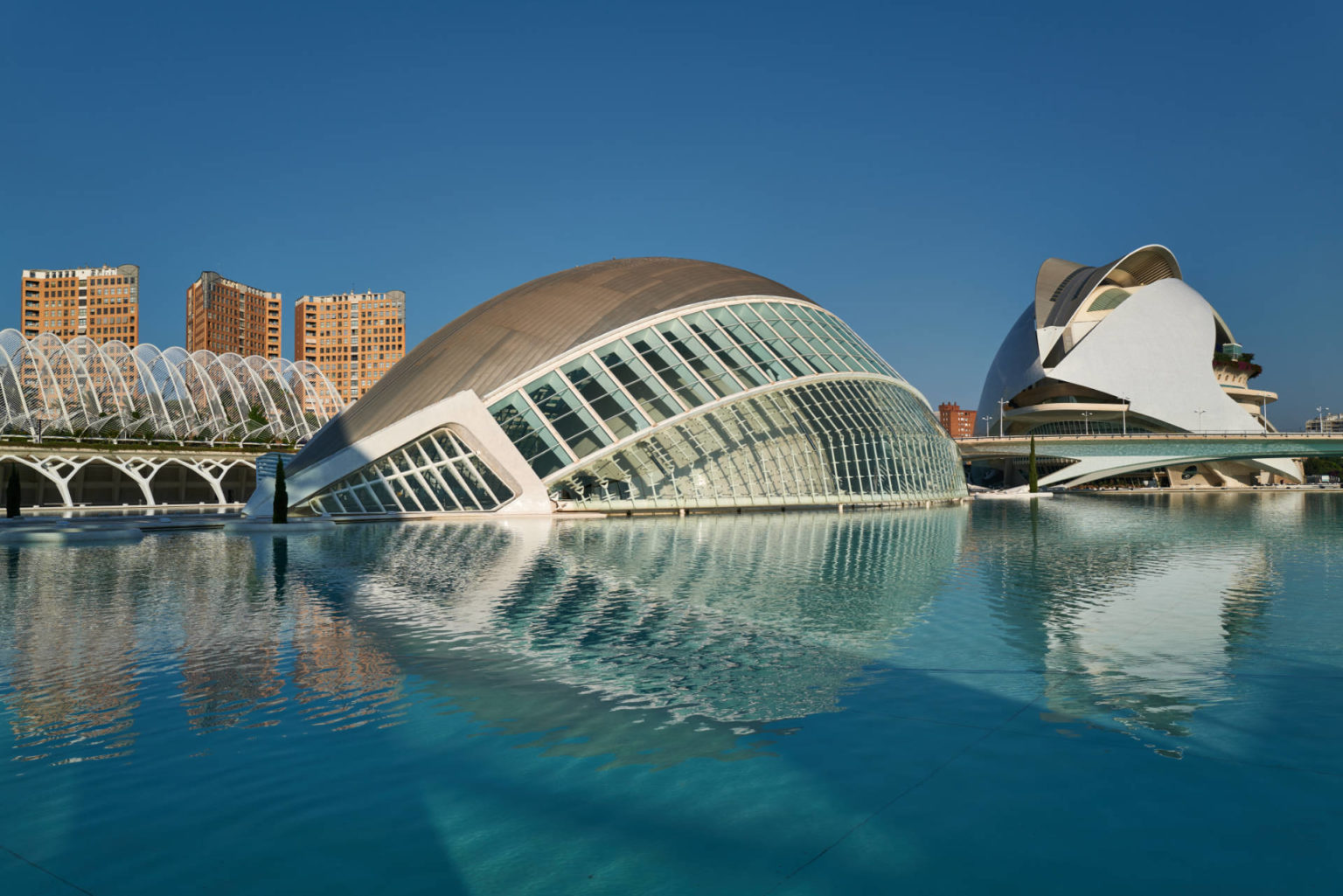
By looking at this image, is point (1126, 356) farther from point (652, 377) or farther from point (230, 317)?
point (230, 317)

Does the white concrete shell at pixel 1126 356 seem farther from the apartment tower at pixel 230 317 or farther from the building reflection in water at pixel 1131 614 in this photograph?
the apartment tower at pixel 230 317

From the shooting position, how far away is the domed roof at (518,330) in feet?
112

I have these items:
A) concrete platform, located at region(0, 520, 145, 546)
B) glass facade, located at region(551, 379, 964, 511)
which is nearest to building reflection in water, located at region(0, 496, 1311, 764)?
concrete platform, located at region(0, 520, 145, 546)

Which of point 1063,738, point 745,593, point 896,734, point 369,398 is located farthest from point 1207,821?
point 369,398

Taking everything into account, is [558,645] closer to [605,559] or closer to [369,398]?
[605,559]

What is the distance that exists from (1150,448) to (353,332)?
138 m

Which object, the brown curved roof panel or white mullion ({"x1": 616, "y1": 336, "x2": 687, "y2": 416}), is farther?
the brown curved roof panel

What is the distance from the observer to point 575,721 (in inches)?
263

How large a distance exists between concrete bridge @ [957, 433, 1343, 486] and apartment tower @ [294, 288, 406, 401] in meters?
119

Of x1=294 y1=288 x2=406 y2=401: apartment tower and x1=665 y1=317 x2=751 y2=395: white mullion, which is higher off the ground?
x1=294 y1=288 x2=406 y2=401: apartment tower

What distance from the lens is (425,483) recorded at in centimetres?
3297

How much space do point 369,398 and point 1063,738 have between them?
34092mm

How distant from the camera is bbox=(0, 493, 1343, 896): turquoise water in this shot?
14.5 ft

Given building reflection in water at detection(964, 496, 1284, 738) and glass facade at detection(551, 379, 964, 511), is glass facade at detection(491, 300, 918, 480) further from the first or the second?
building reflection in water at detection(964, 496, 1284, 738)
